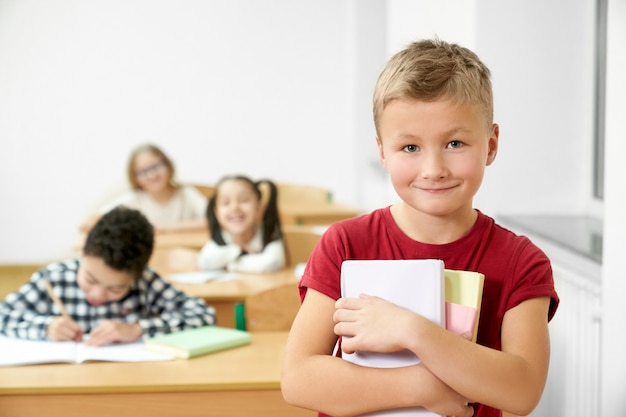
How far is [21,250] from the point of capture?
24.7ft

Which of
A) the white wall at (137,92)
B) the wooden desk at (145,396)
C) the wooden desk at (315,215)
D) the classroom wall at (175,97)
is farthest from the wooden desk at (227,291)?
the white wall at (137,92)

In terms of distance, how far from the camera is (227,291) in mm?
3504

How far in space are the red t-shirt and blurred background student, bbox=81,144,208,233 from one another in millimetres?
4599

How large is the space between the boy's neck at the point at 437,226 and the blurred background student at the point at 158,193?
463 cm

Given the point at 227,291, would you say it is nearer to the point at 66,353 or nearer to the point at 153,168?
the point at 66,353

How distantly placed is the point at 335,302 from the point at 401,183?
0.19 meters

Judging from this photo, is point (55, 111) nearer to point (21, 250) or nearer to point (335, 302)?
point (21, 250)

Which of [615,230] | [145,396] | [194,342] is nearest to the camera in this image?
[145,396]

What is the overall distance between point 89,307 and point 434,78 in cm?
191

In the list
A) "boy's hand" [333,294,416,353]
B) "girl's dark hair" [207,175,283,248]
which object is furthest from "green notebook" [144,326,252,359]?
"girl's dark hair" [207,175,283,248]

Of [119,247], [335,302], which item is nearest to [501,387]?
[335,302]

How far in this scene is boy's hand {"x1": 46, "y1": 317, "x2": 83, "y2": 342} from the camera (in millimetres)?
2510

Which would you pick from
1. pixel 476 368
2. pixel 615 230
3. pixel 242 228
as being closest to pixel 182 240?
pixel 242 228

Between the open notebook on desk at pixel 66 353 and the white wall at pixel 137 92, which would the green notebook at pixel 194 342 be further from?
the white wall at pixel 137 92
